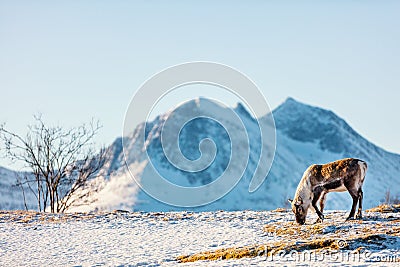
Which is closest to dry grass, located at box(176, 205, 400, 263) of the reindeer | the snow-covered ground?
the snow-covered ground

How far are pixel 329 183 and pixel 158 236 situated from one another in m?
7.31

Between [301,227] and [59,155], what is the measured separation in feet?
80.9

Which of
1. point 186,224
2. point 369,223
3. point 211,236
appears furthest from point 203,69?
point 369,223

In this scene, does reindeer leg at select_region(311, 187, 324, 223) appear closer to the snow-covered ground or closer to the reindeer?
the reindeer

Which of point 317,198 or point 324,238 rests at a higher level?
point 317,198

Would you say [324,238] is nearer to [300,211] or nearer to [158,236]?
[300,211]

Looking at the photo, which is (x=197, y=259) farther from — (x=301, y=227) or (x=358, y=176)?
(x=358, y=176)

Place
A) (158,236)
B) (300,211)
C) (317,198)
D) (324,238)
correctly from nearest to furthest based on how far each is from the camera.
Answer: (324,238) → (317,198) → (300,211) → (158,236)

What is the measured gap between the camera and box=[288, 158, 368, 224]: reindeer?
67.5 feet

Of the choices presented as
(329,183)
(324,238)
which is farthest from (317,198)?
(324,238)

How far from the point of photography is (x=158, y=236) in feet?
73.4

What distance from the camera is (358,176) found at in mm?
20562

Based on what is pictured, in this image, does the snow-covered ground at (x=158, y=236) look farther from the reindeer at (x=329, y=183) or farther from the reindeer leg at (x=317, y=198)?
the reindeer at (x=329, y=183)

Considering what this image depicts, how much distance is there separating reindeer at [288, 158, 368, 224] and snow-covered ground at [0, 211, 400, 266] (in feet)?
2.26
